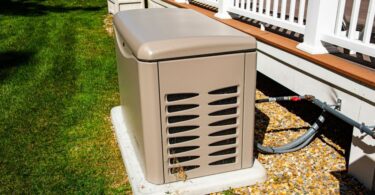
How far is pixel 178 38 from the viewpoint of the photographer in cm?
243

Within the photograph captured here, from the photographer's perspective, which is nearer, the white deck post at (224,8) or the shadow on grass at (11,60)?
the white deck post at (224,8)

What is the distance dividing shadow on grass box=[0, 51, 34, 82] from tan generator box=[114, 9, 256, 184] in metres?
3.27

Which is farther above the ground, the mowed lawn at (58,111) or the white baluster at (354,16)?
the white baluster at (354,16)

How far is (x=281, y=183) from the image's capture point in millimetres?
2922

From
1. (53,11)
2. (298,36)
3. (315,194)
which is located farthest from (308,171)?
(53,11)

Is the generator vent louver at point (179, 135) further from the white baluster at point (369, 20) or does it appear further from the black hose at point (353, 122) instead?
the white baluster at point (369, 20)

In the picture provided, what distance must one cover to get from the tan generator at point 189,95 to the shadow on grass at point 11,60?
3.27 m

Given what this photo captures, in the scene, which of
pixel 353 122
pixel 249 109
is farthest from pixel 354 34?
pixel 249 109

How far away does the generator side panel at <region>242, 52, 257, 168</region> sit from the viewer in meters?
2.62

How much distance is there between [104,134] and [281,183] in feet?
5.60

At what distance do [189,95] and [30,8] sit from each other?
9348 millimetres

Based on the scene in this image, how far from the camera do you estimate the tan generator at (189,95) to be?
2.43 metres

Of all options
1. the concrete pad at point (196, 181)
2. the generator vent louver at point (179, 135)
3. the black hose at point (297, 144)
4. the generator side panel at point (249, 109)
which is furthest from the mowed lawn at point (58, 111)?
the black hose at point (297, 144)

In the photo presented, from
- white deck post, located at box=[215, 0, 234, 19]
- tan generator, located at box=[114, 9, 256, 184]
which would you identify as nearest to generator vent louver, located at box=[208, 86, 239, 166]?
tan generator, located at box=[114, 9, 256, 184]
